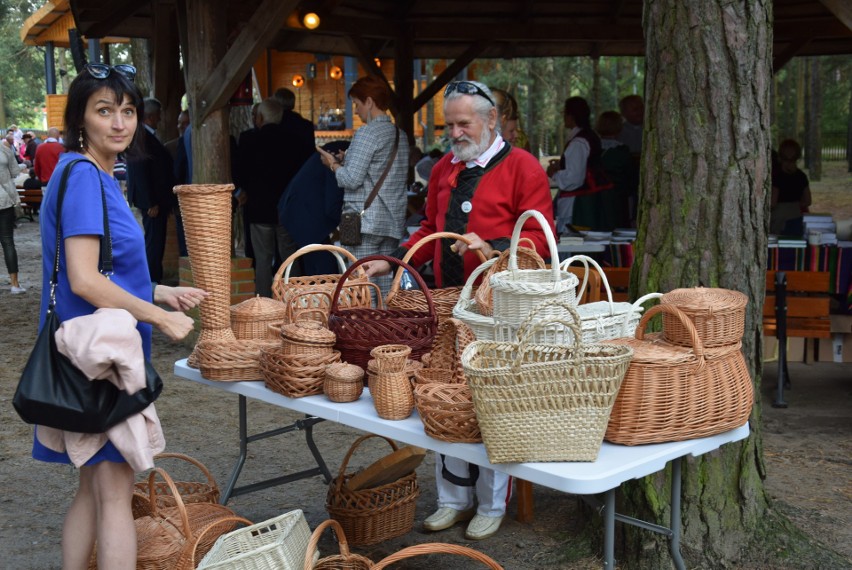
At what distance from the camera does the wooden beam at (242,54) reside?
19.6 ft

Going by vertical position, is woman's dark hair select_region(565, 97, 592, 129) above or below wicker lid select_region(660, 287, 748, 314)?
above

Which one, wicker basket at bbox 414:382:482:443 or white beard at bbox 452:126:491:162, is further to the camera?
white beard at bbox 452:126:491:162

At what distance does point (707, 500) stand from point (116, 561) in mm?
1950

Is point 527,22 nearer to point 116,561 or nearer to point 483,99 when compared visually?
point 483,99

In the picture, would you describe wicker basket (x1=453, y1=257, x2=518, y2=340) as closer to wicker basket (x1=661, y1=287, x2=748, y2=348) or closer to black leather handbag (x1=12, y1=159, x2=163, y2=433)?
wicker basket (x1=661, y1=287, x2=748, y2=348)

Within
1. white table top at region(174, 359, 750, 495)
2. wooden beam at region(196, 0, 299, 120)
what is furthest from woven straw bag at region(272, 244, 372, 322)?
wooden beam at region(196, 0, 299, 120)

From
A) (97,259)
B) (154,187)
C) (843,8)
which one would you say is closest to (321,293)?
(97,259)

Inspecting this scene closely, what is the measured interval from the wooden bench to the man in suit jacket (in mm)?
5106

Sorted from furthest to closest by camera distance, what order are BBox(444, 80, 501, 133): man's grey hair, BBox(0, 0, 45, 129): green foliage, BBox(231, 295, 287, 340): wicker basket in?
BBox(0, 0, 45, 129): green foliage → BBox(444, 80, 501, 133): man's grey hair → BBox(231, 295, 287, 340): wicker basket

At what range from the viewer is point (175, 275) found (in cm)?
1005

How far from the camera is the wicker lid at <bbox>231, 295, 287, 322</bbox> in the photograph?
11.0 ft

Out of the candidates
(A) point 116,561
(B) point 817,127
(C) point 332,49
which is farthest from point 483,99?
(B) point 817,127

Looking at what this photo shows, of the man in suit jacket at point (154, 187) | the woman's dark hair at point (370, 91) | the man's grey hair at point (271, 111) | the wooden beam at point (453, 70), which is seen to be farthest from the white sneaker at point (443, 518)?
the wooden beam at point (453, 70)

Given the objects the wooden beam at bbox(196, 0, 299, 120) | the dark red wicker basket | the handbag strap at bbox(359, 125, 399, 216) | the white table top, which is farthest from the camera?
the wooden beam at bbox(196, 0, 299, 120)
